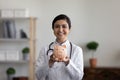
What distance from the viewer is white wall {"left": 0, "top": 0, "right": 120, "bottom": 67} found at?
3.91 m

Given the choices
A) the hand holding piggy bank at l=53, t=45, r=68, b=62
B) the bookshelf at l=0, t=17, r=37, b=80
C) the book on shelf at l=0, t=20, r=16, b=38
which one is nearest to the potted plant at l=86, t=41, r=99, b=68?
the bookshelf at l=0, t=17, r=37, b=80

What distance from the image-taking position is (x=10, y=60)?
12.7 feet

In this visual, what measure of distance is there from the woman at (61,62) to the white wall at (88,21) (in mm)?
2432

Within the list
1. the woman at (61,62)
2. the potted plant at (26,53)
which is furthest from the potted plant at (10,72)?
the woman at (61,62)

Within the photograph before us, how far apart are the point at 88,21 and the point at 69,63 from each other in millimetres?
2586

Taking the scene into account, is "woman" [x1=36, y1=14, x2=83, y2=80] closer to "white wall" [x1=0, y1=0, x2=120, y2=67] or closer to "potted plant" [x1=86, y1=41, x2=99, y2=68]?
"potted plant" [x1=86, y1=41, x2=99, y2=68]

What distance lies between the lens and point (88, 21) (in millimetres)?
3957

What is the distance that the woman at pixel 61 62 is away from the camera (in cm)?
145

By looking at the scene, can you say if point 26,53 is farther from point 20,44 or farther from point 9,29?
point 9,29

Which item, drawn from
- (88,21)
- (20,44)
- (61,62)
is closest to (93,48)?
(88,21)

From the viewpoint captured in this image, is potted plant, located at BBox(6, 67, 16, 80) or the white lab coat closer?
the white lab coat

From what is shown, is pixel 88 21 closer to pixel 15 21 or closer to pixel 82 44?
pixel 82 44

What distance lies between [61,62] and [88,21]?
2529mm

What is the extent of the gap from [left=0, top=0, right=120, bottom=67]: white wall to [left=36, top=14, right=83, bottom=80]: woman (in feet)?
7.98
